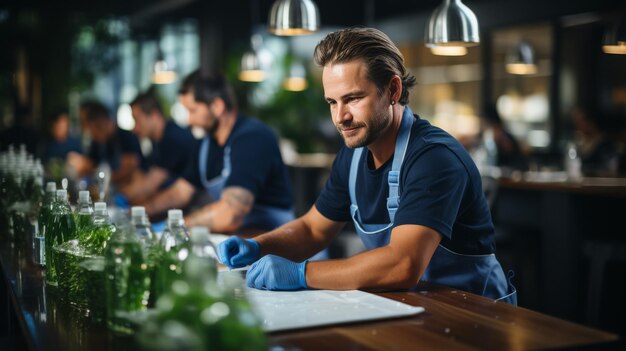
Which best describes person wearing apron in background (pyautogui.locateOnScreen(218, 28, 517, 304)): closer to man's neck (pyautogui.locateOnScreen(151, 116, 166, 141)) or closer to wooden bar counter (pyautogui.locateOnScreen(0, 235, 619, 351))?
wooden bar counter (pyautogui.locateOnScreen(0, 235, 619, 351))

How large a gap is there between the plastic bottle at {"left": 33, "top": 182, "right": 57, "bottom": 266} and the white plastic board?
695 mm

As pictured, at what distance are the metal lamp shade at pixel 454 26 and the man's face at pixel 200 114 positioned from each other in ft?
5.51

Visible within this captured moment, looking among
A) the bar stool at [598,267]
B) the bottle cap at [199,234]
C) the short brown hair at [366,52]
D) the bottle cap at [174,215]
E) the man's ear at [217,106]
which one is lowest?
the bar stool at [598,267]

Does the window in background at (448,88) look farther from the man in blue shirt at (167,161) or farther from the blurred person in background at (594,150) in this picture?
the man in blue shirt at (167,161)

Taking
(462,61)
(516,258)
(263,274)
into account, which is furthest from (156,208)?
(462,61)

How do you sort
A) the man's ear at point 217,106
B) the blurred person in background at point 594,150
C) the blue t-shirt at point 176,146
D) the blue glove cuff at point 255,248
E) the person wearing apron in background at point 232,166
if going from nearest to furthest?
the blue glove cuff at point 255,248 < the person wearing apron in background at point 232,166 < the man's ear at point 217,106 < the blue t-shirt at point 176,146 < the blurred person in background at point 594,150

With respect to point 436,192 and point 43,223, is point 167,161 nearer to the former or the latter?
point 43,223

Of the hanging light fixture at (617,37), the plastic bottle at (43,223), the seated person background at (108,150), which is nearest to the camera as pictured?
the plastic bottle at (43,223)

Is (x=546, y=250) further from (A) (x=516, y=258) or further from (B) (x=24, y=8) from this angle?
(B) (x=24, y=8)

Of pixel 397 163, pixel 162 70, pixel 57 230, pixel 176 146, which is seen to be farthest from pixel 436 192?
pixel 162 70

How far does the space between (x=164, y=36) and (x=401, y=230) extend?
10039 millimetres

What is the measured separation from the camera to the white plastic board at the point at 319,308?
157 centimetres

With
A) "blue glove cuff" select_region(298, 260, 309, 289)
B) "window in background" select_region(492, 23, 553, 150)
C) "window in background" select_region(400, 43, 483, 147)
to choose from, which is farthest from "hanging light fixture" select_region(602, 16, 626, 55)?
"window in background" select_region(400, 43, 483, 147)

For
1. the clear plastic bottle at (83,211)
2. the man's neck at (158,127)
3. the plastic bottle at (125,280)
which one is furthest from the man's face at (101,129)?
the plastic bottle at (125,280)
